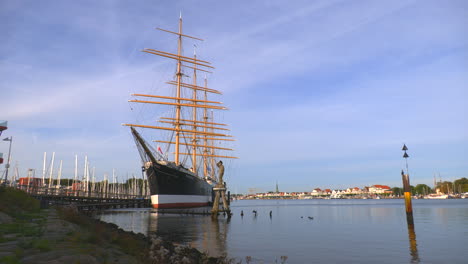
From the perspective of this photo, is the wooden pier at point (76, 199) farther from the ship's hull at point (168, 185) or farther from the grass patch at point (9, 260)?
the grass patch at point (9, 260)

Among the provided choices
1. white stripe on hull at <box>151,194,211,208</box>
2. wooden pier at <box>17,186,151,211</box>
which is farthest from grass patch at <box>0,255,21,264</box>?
white stripe on hull at <box>151,194,211,208</box>

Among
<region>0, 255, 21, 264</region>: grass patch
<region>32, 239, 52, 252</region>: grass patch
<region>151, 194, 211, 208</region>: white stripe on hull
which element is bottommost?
<region>151, 194, 211, 208</region>: white stripe on hull

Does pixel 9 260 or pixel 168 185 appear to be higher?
pixel 168 185

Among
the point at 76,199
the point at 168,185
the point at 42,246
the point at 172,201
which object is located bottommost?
the point at 172,201

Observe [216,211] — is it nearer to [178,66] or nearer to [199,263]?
[199,263]

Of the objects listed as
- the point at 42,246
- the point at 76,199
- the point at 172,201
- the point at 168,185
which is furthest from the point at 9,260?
the point at 76,199

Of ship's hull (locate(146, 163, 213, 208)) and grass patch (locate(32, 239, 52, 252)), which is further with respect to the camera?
ship's hull (locate(146, 163, 213, 208))

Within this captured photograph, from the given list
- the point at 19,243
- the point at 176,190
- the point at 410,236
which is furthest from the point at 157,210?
the point at 19,243

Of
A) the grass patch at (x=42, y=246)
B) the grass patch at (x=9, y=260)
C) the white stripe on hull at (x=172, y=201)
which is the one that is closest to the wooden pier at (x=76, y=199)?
the white stripe on hull at (x=172, y=201)

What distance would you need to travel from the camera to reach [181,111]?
194ft

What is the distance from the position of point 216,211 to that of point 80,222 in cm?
2136

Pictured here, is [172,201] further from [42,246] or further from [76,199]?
[42,246]

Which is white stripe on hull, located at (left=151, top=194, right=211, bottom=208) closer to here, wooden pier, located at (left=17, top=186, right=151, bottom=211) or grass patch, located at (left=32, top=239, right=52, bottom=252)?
wooden pier, located at (left=17, top=186, right=151, bottom=211)

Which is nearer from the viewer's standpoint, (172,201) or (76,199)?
(172,201)
